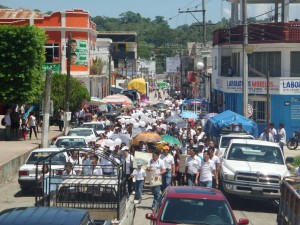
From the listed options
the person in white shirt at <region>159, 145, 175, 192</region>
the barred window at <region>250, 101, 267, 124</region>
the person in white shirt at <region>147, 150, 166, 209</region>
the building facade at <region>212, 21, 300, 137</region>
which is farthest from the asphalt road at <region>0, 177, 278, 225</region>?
the barred window at <region>250, 101, 267, 124</region>

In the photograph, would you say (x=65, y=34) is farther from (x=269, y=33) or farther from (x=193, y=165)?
(x=193, y=165)

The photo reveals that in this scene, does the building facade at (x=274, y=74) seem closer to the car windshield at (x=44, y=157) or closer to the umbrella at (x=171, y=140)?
the umbrella at (x=171, y=140)

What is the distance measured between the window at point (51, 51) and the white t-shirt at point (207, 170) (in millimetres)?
44789

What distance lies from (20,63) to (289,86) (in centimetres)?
1563

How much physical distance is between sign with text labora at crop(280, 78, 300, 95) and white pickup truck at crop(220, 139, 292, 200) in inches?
897

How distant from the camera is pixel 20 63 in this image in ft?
134

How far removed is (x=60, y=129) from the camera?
4884cm

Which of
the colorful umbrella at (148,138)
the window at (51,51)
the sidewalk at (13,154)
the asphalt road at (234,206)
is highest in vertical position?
the window at (51,51)

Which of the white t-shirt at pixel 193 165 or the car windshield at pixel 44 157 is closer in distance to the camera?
the white t-shirt at pixel 193 165

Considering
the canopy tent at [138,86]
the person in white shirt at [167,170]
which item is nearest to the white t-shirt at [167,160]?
the person in white shirt at [167,170]

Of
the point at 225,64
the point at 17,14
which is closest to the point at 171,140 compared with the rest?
the point at 225,64

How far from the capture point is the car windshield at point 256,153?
21891mm

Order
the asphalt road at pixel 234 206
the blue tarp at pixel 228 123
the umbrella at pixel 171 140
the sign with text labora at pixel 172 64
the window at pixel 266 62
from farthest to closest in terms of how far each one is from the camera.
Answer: the sign with text labora at pixel 172 64, the window at pixel 266 62, the blue tarp at pixel 228 123, the umbrella at pixel 171 140, the asphalt road at pixel 234 206

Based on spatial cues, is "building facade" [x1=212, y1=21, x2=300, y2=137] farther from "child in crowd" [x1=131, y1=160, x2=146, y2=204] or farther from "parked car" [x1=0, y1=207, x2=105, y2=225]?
"parked car" [x1=0, y1=207, x2=105, y2=225]
